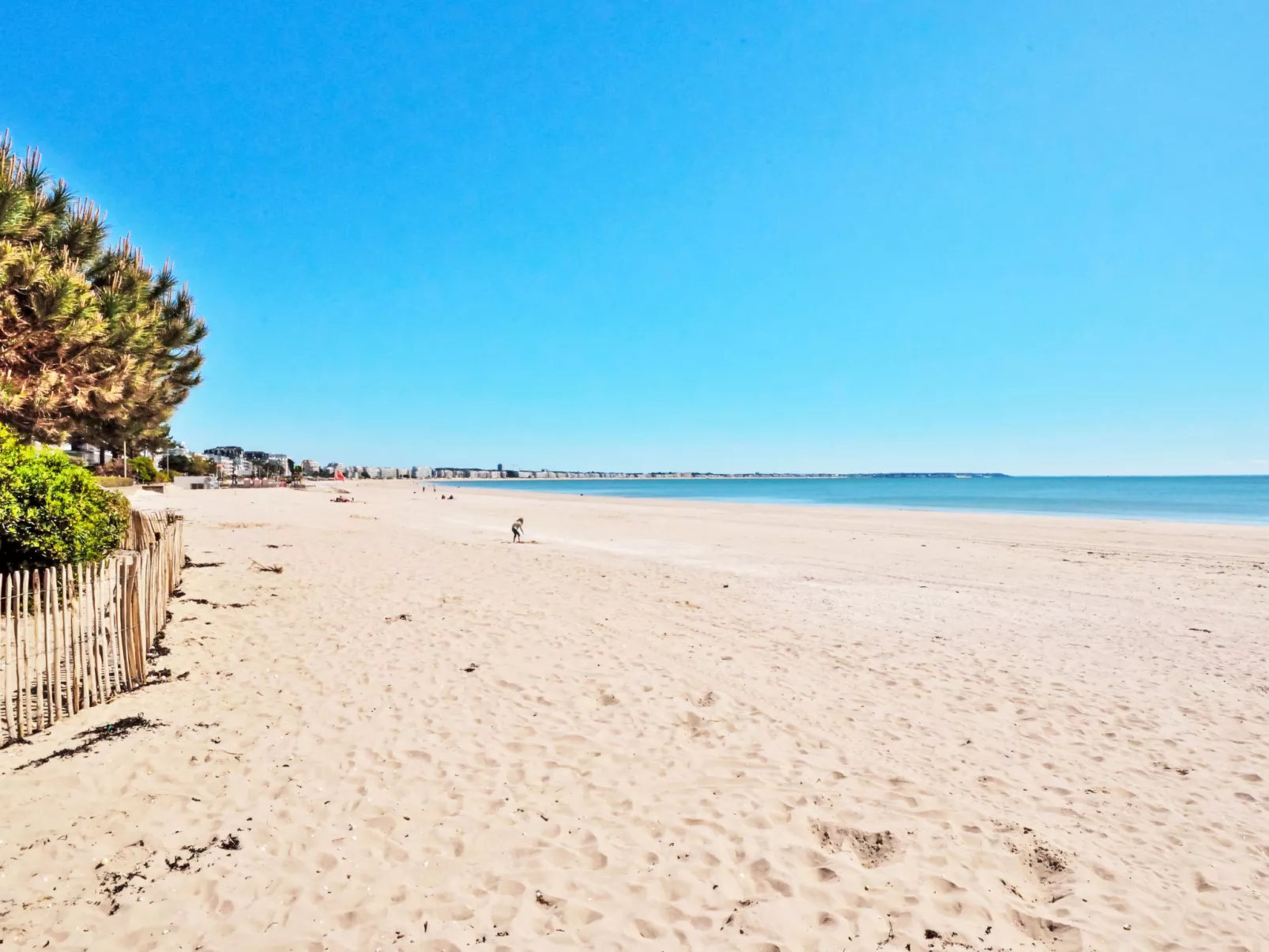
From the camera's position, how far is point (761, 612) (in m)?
11.8

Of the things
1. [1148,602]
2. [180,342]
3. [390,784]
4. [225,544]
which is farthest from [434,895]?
[180,342]

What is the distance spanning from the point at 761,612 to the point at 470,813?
787 cm

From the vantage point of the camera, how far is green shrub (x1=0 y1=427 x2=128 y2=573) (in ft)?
27.5

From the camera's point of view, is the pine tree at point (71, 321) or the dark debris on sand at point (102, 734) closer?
the dark debris on sand at point (102, 734)

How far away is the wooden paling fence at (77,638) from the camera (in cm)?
567

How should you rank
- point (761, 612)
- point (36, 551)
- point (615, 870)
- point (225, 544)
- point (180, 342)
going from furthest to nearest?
point (180, 342), point (225, 544), point (761, 612), point (36, 551), point (615, 870)

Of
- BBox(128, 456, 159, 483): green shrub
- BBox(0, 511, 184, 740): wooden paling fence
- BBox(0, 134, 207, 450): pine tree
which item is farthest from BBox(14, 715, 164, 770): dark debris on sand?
BBox(128, 456, 159, 483): green shrub

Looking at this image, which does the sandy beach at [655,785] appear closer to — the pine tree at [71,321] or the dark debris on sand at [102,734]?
the dark debris on sand at [102,734]

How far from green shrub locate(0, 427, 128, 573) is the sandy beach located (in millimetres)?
1784

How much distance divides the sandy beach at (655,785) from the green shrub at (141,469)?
64867 millimetres

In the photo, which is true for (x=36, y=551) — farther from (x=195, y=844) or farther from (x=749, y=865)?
(x=749, y=865)

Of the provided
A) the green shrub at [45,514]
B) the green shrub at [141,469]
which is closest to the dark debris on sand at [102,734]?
the green shrub at [45,514]

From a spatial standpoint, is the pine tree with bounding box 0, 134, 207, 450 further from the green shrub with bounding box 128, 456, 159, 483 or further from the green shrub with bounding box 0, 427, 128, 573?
the green shrub with bounding box 128, 456, 159, 483

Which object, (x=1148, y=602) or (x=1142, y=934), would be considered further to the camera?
(x=1148, y=602)
